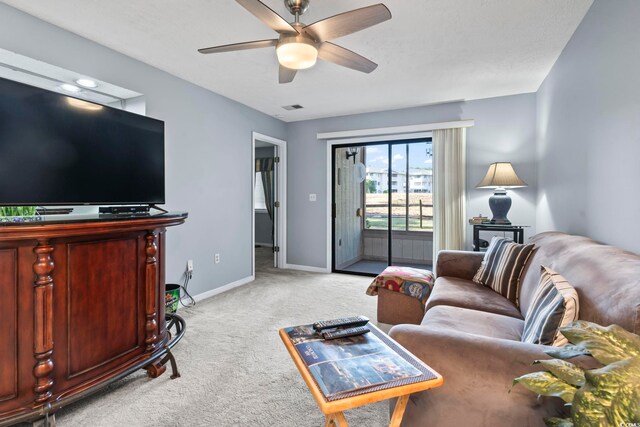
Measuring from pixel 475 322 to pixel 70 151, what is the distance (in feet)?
8.06

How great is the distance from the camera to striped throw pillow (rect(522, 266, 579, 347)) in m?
1.19

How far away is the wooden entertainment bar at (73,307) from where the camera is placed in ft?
4.43

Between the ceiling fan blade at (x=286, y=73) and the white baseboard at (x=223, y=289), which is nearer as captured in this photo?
the ceiling fan blade at (x=286, y=73)

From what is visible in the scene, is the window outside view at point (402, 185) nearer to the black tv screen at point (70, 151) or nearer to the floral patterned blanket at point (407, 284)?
the floral patterned blanket at point (407, 284)

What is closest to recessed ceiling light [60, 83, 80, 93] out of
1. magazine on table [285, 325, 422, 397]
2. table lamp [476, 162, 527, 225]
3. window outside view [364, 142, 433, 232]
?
magazine on table [285, 325, 422, 397]

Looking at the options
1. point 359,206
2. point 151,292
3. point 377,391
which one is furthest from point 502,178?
point 151,292

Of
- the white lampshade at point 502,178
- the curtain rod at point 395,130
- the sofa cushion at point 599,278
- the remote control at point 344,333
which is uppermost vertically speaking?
the curtain rod at point 395,130

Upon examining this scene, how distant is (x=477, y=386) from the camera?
1069mm

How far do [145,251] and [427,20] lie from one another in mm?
2449

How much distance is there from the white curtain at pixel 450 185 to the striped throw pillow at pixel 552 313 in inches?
105

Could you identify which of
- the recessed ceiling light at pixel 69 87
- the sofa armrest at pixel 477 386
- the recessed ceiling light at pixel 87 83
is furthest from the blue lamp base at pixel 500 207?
the recessed ceiling light at pixel 69 87

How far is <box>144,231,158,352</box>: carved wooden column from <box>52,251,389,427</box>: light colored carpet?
0.29m

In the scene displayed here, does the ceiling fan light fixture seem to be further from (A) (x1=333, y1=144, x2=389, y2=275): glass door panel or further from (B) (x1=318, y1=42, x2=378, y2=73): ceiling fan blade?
(A) (x1=333, y1=144, x2=389, y2=275): glass door panel

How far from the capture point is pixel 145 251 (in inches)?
73.7
